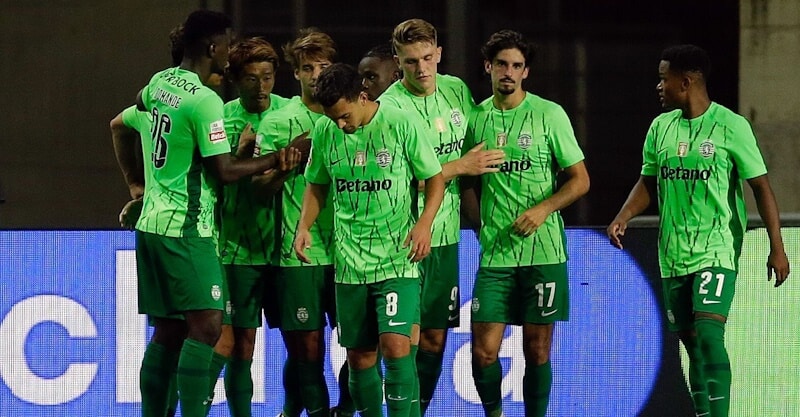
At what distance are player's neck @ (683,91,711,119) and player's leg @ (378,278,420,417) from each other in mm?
1509

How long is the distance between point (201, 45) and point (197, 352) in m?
1.24

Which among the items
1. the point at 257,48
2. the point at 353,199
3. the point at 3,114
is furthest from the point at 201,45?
the point at 3,114

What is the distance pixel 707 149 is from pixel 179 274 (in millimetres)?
2301

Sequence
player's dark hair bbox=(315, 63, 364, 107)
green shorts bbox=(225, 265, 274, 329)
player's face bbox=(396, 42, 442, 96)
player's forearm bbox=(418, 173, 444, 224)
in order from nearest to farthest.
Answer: player's dark hair bbox=(315, 63, 364, 107) < player's forearm bbox=(418, 173, 444, 224) < player's face bbox=(396, 42, 442, 96) < green shorts bbox=(225, 265, 274, 329)

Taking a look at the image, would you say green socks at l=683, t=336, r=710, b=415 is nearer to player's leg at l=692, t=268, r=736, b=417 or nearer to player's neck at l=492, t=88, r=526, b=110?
player's leg at l=692, t=268, r=736, b=417

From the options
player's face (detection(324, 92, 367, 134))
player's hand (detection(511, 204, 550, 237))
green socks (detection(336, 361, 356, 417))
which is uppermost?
player's face (detection(324, 92, 367, 134))

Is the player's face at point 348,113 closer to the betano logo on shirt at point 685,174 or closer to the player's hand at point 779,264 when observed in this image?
the betano logo on shirt at point 685,174

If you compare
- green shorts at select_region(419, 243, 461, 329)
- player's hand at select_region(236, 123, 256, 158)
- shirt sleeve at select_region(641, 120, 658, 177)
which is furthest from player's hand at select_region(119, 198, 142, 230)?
shirt sleeve at select_region(641, 120, 658, 177)

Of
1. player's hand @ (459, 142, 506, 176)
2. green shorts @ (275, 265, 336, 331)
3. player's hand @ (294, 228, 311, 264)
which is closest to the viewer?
player's hand @ (294, 228, 311, 264)

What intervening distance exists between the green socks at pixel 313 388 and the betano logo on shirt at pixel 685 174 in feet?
5.62

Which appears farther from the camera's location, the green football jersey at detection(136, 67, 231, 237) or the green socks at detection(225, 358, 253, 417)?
the green socks at detection(225, 358, 253, 417)

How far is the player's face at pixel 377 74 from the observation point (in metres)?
7.70

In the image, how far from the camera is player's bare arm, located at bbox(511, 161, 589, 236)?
23.5 ft

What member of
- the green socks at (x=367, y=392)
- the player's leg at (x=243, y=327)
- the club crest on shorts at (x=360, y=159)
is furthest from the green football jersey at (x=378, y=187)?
the player's leg at (x=243, y=327)
